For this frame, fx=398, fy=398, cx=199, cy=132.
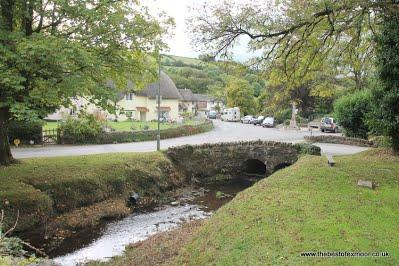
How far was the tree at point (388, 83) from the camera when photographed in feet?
60.1

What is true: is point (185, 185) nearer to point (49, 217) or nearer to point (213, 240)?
point (49, 217)

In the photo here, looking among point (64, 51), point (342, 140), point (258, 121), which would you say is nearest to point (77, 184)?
point (64, 51)

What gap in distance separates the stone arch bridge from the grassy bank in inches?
112

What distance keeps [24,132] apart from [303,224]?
83.6ft

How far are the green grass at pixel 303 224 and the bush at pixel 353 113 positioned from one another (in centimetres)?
1761

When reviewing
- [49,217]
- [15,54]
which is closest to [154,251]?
[49,217]

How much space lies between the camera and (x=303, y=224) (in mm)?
10406

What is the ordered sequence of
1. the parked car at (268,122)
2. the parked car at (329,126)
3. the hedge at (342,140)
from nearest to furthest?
the hedge at (342,140)
the parked car at (329,126)
the parked car at (268,122)

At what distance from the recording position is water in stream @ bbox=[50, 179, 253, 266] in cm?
1362

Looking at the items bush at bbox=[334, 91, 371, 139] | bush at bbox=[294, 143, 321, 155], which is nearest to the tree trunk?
bush at bbox=[294, 143, 321, 155]

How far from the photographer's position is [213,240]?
10.5 meters

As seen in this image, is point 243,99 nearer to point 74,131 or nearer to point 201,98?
point 201,98

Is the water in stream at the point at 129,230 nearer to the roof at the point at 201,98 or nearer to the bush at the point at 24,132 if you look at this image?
the bush at the point at 24,132

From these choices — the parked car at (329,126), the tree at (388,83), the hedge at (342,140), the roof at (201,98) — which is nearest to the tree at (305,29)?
the tree at (388,83)
